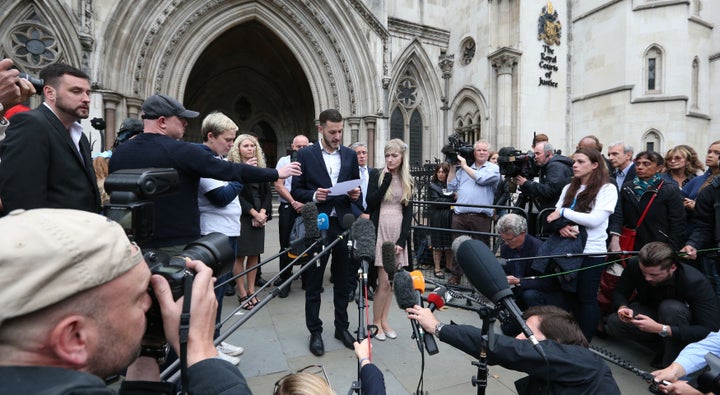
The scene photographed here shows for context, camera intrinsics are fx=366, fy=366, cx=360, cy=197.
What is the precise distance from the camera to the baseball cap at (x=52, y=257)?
0.67m

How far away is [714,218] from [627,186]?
0.79 m

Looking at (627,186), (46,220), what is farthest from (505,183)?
(46,220)

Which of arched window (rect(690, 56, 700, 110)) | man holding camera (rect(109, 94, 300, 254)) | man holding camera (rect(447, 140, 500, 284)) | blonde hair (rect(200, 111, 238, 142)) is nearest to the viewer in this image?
man holding camera (rect(109, 94, 300, 254))

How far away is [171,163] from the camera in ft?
7.39

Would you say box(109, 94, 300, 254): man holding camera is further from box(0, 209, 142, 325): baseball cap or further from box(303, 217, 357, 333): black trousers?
box(0, 209, 142, 325): baseball cap

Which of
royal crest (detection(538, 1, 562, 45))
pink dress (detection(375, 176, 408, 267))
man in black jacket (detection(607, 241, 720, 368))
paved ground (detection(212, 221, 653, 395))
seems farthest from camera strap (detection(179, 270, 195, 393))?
royal crest (detection(538, 1, 562, 45))

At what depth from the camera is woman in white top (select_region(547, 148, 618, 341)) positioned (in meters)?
3.38

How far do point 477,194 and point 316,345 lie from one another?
3248mm

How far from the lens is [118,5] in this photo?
9594mm

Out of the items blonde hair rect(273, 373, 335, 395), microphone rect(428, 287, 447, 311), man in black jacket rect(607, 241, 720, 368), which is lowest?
man in black jacket rect(607, 241, 720, 368)

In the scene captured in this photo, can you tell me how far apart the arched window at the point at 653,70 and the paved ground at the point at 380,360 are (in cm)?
1402

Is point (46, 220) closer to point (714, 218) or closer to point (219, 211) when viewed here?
point (219, 211)

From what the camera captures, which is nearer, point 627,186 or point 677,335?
point 677,335

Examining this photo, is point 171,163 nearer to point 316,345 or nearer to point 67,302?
point 67,302
